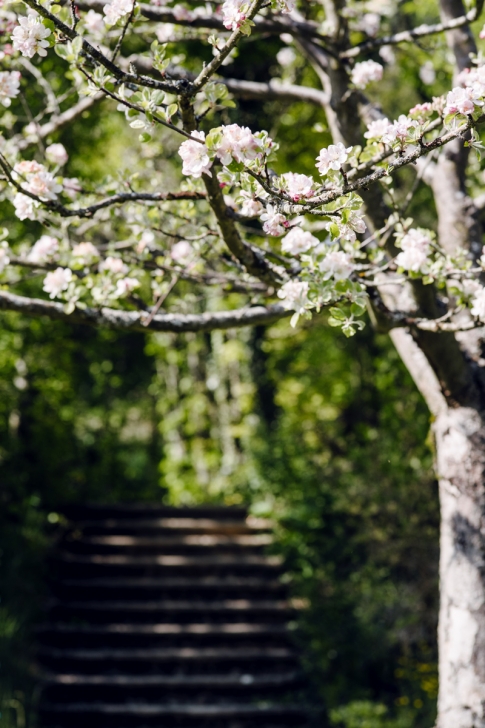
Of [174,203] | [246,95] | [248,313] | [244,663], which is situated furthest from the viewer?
[244,663]

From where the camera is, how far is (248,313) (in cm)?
278

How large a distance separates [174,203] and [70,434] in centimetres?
519

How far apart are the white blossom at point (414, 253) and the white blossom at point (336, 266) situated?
0.79 ft

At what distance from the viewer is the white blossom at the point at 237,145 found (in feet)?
5.48

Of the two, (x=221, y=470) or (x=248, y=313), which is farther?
(x=221, y=470)

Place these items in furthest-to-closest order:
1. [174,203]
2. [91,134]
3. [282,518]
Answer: [91,134], [282,518], [174,203]

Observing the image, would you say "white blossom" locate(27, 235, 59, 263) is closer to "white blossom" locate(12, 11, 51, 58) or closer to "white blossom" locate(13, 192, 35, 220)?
"white blossom" locate(13, 192, 35, 220)

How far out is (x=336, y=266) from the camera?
216 centimetres

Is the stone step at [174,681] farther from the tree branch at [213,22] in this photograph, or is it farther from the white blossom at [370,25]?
the white blossom at [370,25]

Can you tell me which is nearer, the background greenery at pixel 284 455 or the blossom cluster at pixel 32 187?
the blossom cluster at pixel 32 187

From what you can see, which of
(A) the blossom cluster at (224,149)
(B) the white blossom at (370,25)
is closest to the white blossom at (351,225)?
(A) the blossom cluster at (224,149)

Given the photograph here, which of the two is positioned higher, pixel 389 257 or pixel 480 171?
pixel 480 171

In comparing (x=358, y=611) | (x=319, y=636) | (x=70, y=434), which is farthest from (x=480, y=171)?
(x=70, y=434)

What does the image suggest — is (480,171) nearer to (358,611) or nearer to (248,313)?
(248,313)
